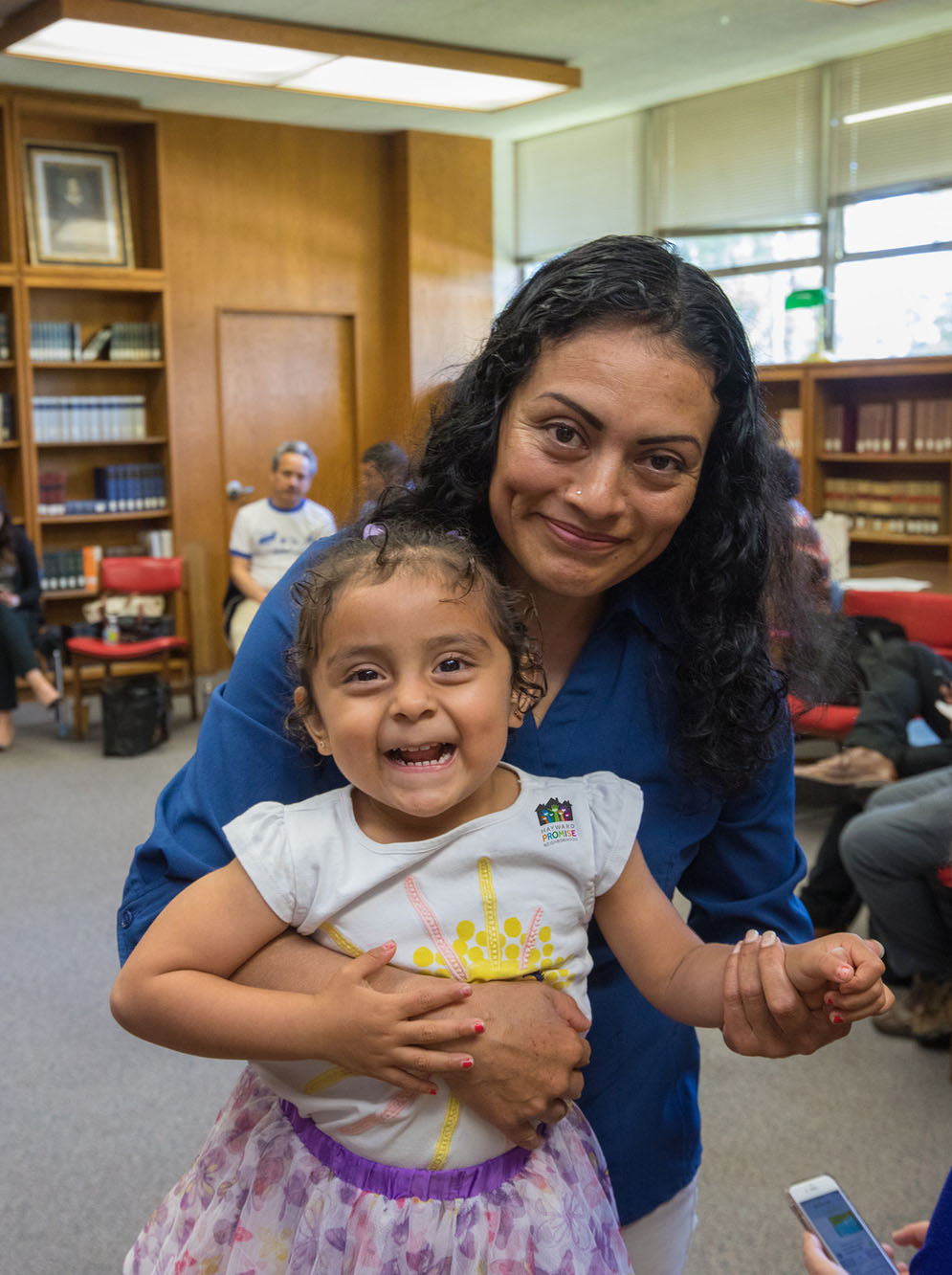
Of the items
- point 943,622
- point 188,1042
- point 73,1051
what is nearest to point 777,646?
point 188,1042

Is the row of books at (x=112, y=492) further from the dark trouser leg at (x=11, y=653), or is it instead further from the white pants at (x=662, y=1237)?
the white pants at (x=662, y=1237)

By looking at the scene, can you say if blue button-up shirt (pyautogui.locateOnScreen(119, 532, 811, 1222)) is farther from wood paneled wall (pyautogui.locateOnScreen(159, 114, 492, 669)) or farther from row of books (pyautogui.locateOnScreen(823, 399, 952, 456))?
wood paneled wall (pyautogui.locateOnScreen(159, 114, 492, 669))

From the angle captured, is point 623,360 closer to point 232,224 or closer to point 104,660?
point 104,660

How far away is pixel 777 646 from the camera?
54.4 inches

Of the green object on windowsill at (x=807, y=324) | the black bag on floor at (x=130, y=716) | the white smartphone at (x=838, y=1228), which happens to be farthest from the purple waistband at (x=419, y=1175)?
the green object on windowsill at (x=807, y=324)

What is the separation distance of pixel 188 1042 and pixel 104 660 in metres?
6.00

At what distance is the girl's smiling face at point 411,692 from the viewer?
1.07 meters

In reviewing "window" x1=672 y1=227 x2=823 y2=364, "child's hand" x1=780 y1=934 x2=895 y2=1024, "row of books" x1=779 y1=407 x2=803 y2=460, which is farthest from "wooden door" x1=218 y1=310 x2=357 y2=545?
"child's hand" x1=780 y1=934 x2=895 y2=1024

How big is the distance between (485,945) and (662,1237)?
1.85 ft

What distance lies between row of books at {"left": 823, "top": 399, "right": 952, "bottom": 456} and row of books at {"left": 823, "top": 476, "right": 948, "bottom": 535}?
206 millimetres

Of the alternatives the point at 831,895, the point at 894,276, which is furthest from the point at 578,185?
the point at 831,895

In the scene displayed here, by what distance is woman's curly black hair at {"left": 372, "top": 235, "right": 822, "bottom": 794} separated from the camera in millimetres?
1188

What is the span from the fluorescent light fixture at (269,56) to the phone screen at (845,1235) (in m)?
5.69

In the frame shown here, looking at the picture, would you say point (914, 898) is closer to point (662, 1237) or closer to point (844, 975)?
point (662, 1237)
